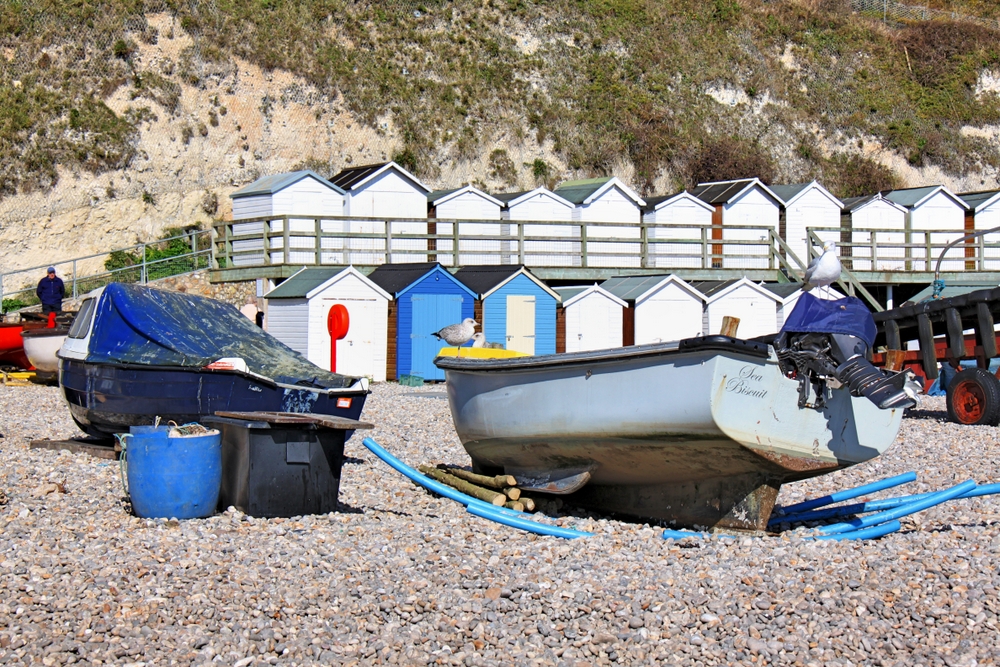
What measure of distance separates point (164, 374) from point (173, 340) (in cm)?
54

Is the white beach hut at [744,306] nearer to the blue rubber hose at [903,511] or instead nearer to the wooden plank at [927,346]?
the wooden plank at [927,346]

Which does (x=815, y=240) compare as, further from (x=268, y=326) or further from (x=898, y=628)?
(x=898, y=628)

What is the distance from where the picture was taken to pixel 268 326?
25.2m

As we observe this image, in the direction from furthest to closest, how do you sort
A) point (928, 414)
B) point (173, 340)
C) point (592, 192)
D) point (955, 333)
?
1. point (592, 192)
2. point (928, 414)
3. point (955, 333)
4. point (173, 340)

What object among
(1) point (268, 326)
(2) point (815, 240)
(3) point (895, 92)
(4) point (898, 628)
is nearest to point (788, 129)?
(3) point (895, 92)

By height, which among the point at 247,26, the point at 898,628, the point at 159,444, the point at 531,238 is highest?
the point at 247,26

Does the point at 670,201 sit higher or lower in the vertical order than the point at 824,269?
higher

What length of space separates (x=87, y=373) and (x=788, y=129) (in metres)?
43.0

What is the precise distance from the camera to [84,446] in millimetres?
12156

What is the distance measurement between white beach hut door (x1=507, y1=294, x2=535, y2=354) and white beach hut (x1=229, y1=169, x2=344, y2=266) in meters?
4.91

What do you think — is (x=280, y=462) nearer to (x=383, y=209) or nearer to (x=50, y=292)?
(x=50, y=292)

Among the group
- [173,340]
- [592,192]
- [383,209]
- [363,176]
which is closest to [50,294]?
[363,176]

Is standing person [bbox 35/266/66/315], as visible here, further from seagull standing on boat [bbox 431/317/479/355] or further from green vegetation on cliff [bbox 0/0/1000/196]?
green vegetation on cliff [bbox 0/0/1000/196]

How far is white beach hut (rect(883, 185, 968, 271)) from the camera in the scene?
3422cm
